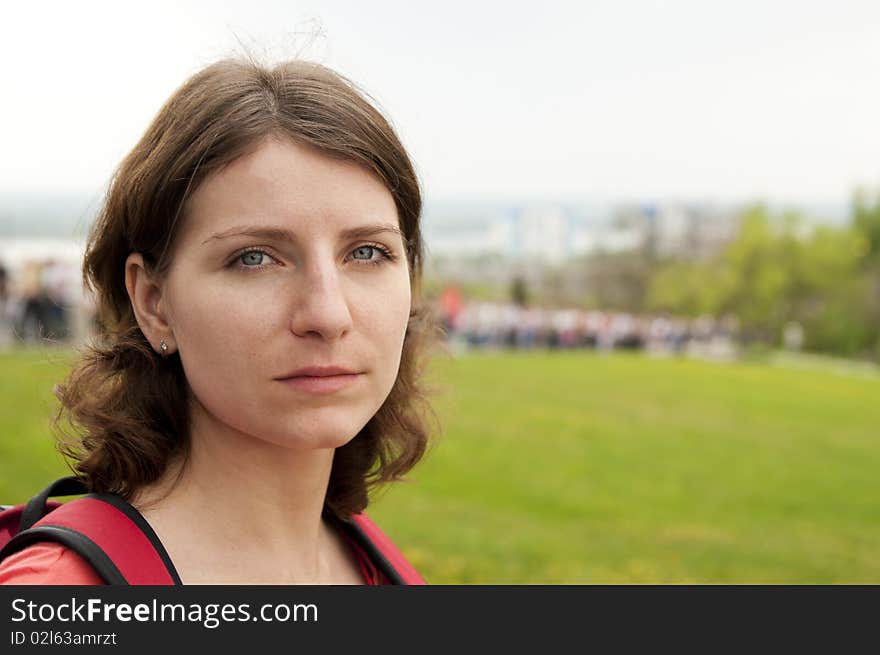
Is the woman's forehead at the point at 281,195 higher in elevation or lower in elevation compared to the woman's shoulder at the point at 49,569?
higher

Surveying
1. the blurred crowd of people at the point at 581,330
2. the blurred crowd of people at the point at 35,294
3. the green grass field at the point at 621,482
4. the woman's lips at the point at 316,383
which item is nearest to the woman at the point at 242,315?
the woman's lips at the point at 316,383

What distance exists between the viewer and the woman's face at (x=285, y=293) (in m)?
1.84

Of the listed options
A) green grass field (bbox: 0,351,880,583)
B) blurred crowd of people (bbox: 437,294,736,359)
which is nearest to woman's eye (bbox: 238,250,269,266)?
green grass field (bbox: 0,351,880,583)

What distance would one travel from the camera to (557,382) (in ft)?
94.5

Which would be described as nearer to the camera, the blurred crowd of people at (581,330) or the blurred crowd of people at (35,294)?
the blurred crowd of people at (35,294)

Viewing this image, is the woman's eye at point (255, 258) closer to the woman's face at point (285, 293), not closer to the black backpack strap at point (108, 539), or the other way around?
the woman's face at point (285, 293)

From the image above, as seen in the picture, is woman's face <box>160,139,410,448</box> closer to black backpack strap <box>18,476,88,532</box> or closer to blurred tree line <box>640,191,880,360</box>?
black backpack strap <box>18,476,88,532</box>

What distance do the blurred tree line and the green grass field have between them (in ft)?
60.9

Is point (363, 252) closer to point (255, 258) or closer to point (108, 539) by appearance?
point (255, 258)

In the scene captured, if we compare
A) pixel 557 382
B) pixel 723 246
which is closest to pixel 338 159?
pixel 557 382

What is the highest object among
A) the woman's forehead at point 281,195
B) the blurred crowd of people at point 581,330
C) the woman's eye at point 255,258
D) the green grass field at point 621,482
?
the blurred crowd of people at point 581,330

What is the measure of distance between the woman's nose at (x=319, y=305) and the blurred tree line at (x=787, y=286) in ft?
154
